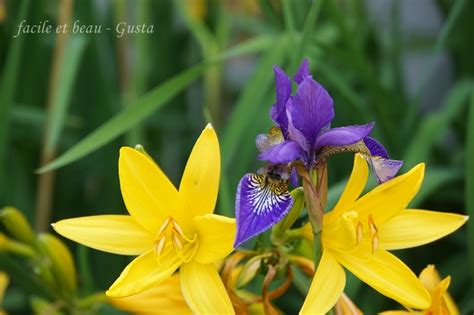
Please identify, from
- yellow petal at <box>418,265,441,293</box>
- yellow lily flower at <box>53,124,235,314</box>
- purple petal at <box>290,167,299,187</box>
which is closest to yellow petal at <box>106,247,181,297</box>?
yellow lily flower at <box>53,124,235,314</box>

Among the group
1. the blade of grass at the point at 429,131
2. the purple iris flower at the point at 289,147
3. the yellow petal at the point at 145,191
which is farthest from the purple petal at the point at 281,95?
the blade of grass at the point at 429,131

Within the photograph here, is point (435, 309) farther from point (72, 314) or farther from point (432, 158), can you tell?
point (432, 158)

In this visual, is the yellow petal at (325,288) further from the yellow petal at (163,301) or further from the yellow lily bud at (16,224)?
the yellow lily bud at (16,224)

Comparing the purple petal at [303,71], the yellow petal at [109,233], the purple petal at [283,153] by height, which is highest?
the purple petal at [303,71]

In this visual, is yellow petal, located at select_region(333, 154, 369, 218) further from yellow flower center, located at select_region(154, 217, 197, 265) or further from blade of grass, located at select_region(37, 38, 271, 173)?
blade of grass, located at select_region(37, 38, 271, 173)

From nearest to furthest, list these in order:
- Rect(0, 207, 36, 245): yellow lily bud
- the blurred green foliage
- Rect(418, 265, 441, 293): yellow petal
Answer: Rect(418, 265, 441, 293): yellow petal, Rect(0, 207, 36, 245): yellow lily bud, the blurred green foliage

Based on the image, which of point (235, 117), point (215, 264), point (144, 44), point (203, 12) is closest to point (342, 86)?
point (235, 117)

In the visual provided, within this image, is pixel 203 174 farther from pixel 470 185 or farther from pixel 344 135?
pixel 470 185
